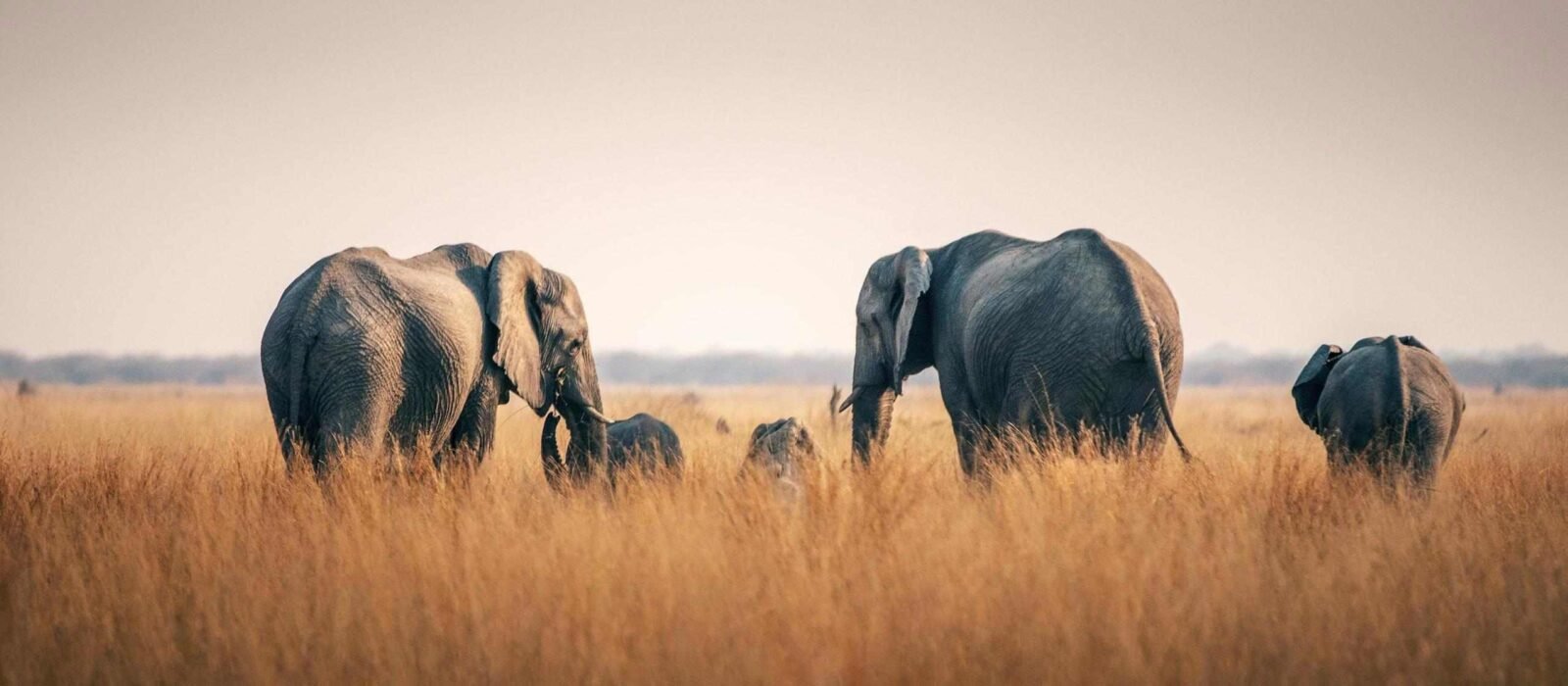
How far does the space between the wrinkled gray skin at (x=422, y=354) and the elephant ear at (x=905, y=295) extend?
99.6 inches

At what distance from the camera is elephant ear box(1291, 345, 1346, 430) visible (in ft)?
34.1

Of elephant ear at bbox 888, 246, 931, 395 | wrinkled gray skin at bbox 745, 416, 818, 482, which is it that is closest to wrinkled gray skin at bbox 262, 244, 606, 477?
wrinkled gray skin at bbox 745, 416, 818, 482

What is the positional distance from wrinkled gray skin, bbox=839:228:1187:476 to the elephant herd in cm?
1

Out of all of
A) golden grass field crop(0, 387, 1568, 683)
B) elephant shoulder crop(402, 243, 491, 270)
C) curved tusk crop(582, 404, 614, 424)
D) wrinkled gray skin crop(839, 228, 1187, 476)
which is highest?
elephant shoulder crop(402, 243, 491, 270)

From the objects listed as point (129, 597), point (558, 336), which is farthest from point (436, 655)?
point (558, 336)

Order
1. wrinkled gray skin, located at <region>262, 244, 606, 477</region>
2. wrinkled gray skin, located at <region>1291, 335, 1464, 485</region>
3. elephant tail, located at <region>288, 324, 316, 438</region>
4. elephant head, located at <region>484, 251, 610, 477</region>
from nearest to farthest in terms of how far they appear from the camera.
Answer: wrinkled gray skin, located at <region>1291, 335, 1464, 485</region> → elephant tail, located at <region>288, 324, 316, 438</region> → wrinkled gray skin, located at <region>262, 244, 606, 477</region> → elephant head, located at <region>484, 251, 610, 477</region>

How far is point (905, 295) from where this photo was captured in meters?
11.0

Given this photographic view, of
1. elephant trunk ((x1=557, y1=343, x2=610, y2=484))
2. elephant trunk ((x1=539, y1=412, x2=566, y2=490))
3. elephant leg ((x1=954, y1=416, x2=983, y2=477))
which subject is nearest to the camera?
elephant leg ((x1=954, y1=416, x2=983, y2=477))

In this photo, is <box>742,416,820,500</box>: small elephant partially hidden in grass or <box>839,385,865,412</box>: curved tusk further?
<box>839,385,865,412</box>: curved tusk

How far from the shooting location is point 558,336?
11.3 meters

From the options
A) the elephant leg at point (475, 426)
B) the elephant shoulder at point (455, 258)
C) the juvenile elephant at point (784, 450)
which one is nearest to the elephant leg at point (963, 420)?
the juvenile elephant at point (784, 450)

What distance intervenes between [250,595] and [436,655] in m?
1.34

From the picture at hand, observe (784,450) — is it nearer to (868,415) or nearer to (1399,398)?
(868,415)

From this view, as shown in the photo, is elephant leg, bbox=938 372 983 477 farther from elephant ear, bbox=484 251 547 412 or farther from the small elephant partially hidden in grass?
elephant ear, bbox=484 251 547 412
